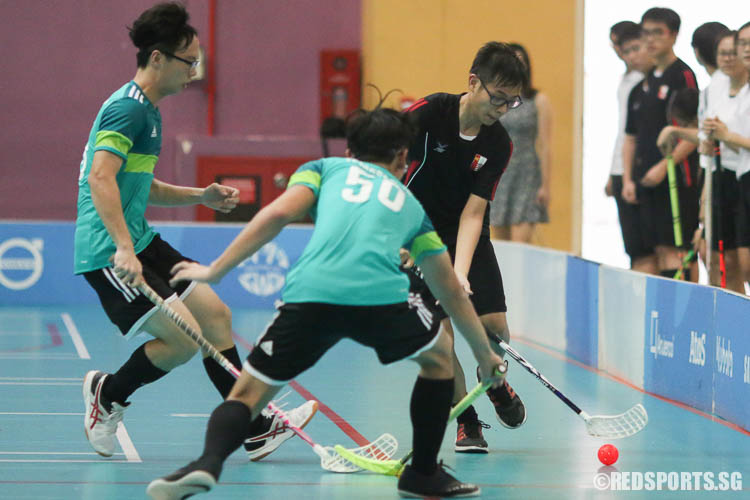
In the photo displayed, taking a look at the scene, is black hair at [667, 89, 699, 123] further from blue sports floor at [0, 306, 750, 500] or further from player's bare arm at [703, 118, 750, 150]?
blue sports floor at [0, 306, 750, 500]

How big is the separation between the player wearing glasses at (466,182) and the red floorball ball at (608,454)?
505 millimetres

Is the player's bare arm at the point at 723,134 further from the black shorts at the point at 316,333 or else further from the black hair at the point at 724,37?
the black shorts at the point at 316,333

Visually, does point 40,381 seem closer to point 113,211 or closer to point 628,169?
point 113,211

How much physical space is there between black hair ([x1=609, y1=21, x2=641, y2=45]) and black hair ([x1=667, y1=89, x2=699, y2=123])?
0.67 metres

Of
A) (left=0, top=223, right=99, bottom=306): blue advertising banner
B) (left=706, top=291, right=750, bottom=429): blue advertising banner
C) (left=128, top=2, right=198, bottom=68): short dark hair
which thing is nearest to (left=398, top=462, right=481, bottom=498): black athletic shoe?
(left=128, top=2, right=198, bottom=68): short dark hair

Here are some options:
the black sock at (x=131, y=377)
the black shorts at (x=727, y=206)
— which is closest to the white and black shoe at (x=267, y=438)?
the black sock at (x=131, y=377)

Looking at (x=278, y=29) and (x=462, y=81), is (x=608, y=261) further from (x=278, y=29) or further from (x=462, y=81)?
(x=278, y=29)

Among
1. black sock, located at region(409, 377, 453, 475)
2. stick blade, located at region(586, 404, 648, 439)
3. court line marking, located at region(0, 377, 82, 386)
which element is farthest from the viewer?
court line marking, located at region(0, 377, 82, 386)

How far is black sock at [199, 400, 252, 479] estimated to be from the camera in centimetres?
336

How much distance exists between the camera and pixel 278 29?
1373cm

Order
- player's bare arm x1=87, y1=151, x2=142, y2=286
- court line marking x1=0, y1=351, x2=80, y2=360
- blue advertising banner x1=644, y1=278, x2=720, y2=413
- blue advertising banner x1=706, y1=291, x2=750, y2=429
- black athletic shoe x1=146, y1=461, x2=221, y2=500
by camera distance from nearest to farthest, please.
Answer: black athletic shoe x1=146, y1=461, x2=221, y2=500
player's bare arm x1=87, y1=151, x2=142, y2=286
blue advertising banner x1=706, y1=291, x2=750, y2=429
blue advertising banner x1=644, y1=278, x2=720, y2=413
court line marking x1=0, y1=351, x2=80, y2=360

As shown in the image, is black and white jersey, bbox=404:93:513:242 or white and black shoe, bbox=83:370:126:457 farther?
black and white jersey, bbox=404:93:513:242

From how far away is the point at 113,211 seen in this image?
13.4 feet

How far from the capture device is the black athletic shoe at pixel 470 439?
4789 millimetres
